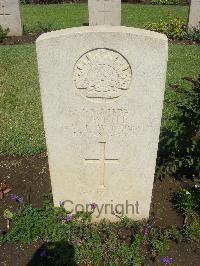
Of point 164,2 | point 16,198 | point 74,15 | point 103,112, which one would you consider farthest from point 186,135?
point 164,2

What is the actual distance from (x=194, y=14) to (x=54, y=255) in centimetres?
862

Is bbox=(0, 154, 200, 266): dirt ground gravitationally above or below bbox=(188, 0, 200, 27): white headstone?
below

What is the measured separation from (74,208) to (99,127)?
1067 mm

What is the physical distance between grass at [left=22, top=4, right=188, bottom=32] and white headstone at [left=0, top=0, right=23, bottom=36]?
0.50 metres

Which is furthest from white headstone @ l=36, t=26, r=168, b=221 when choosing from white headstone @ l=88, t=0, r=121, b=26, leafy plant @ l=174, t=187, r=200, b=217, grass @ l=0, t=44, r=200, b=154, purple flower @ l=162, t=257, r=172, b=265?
white headstone @ l=88, t=0, r=121, b=26

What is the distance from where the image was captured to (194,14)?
10172 mm

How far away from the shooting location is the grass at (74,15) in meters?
11.5

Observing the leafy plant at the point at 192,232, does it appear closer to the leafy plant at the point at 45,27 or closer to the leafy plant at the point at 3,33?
the leafy plant at the point at 3,33

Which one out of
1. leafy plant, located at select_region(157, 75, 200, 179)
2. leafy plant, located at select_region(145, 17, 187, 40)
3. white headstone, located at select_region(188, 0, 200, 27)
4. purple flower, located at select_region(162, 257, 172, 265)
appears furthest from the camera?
leafy plant, located at select_region(145, 17, 187, 40)

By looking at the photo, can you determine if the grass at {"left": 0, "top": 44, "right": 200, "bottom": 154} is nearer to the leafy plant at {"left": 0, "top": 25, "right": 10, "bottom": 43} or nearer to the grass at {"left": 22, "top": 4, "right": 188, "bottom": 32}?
the leafy plant at {"left": 0, "top": 25, "right": 10, "bottom": 43}

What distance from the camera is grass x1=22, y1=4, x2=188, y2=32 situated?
11548 millimetres

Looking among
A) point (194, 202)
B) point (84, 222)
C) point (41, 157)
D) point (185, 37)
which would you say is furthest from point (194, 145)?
point (185, 37)

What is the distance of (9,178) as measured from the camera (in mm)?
4512

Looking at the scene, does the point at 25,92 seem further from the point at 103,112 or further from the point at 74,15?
the point at 74,15
